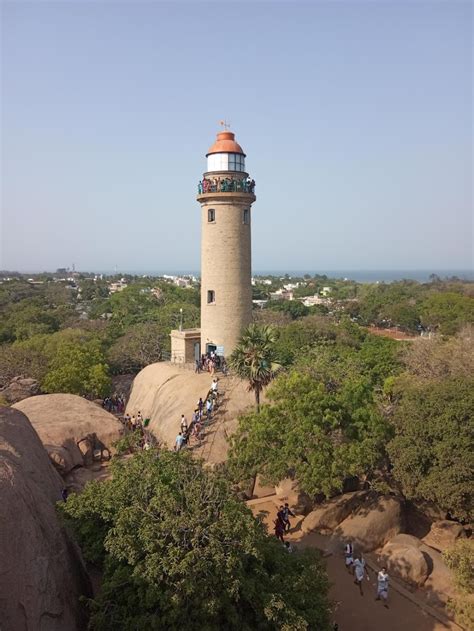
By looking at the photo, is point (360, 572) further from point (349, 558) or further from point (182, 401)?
point (182, 401)

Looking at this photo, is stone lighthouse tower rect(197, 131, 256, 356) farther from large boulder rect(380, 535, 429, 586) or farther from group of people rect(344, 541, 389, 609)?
large boulder rect(380, 535, 429, 586)

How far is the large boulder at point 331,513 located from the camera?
19656mm

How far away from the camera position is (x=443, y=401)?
19.8m

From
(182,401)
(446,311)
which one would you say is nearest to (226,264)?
(182,401)

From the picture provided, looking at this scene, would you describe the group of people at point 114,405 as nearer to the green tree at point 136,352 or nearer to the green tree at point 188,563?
the green tree at point 136,352

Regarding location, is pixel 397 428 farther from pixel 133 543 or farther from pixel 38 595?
pixel 38 595

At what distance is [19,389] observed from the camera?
1329 inches

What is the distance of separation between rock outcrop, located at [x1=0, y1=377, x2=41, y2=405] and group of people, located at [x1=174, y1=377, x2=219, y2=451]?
562 inches

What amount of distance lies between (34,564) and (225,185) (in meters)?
23.1

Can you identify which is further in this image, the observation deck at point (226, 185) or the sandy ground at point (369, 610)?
the observation deck at point (226, 185)

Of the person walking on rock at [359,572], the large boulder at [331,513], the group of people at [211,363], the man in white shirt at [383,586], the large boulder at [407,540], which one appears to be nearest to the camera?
the man in white shirt at [383,586]

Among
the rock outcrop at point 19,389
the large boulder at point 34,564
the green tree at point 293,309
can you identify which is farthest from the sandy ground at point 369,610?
the green tree at point 293,309

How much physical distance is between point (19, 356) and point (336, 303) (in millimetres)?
84101

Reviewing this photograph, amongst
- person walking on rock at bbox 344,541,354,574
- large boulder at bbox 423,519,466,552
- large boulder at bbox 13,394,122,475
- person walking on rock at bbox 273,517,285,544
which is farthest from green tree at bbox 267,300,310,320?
person walking on rock at bbox 344,541,354,574
